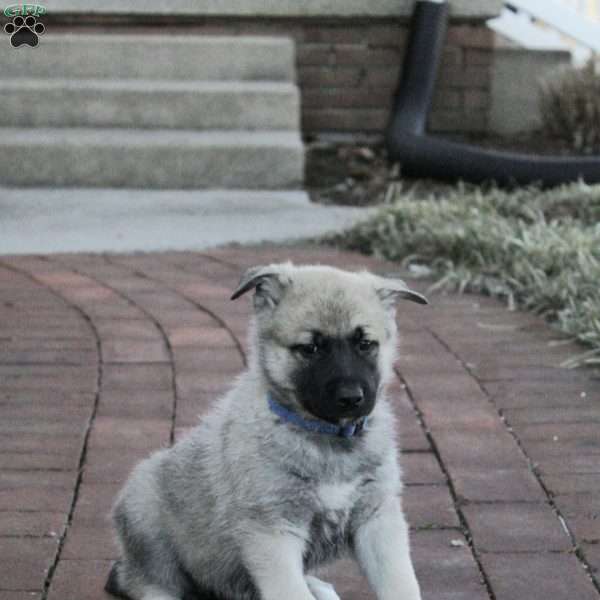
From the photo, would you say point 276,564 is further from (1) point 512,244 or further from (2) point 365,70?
(2) point 365,70

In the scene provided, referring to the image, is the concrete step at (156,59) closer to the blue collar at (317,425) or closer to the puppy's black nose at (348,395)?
the blue collar at (317,425)

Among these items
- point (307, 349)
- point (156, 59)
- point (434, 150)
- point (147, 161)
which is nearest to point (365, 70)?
point (434, 150)

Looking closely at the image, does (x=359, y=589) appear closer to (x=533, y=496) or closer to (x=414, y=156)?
(x=533, y=496)

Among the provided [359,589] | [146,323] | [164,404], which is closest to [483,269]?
[146,323]

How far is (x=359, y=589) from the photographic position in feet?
11.6

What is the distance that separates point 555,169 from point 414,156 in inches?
39.4

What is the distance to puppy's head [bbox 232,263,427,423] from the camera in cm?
311

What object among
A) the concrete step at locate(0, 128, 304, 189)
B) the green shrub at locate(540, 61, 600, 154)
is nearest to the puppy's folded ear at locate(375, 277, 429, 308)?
the concrete step at locate(0, 128, 304, 189)

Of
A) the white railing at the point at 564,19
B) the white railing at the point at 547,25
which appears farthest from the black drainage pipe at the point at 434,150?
the white railing at the point at 564,19

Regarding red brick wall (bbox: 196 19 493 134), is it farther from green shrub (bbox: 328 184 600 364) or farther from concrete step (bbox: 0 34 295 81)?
green shrub (bbox: 328 184 600 364)

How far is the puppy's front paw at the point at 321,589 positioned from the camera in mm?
3299

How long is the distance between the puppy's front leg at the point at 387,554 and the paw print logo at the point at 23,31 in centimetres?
691

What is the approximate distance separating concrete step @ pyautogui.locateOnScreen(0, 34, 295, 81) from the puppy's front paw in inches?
266

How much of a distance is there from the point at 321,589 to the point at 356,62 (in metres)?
7.12
